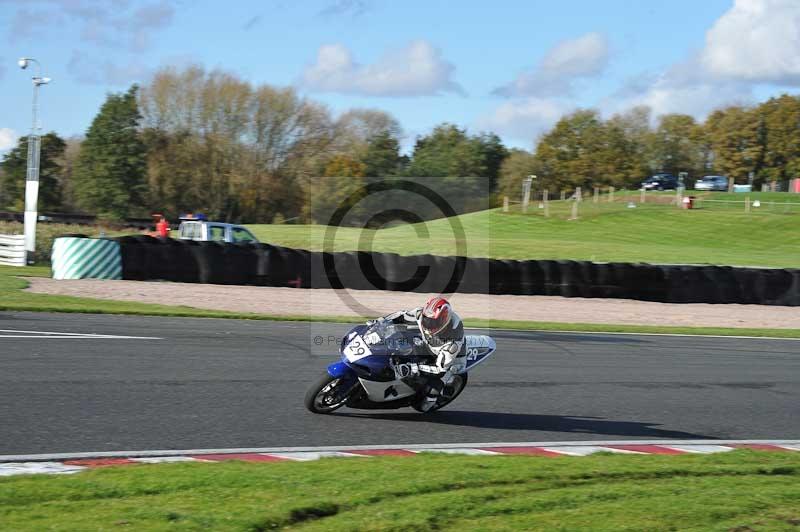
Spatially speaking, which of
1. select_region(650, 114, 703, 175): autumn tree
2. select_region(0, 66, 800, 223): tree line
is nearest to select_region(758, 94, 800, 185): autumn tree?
select_region(650, 114, 703, 175): autumn tree

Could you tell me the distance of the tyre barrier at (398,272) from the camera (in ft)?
77.7

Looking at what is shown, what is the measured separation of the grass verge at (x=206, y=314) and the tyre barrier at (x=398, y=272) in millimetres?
2682

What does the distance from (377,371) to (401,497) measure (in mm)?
2952

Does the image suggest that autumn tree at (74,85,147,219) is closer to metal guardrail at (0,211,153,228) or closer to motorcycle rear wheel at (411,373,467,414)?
metal guardrail at (0,211,153,228)

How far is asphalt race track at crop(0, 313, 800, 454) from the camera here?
855 centimetres

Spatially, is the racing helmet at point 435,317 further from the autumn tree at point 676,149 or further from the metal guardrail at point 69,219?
the autumn tree at point 676,149

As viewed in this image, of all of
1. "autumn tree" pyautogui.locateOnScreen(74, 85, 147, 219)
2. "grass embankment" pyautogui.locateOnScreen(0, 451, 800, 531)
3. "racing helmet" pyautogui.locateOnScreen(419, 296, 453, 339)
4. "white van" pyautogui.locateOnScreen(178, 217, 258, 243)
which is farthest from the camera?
"autumn tree" pyautogui.locateOnScreen(74, 85, 147, 219)

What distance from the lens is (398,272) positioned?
23938 mm

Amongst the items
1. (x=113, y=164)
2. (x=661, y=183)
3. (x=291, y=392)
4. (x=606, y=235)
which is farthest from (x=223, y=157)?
(x=291, y=392)

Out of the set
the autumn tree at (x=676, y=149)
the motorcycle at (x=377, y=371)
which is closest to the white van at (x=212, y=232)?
the motorcycle at (x=377, y=371)

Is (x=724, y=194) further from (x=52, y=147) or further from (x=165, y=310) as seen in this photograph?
(x=165, y=310)

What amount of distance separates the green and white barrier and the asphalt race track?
264 inches

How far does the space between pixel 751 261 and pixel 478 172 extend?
136ft

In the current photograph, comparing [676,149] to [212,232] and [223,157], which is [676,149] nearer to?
[223,157]
